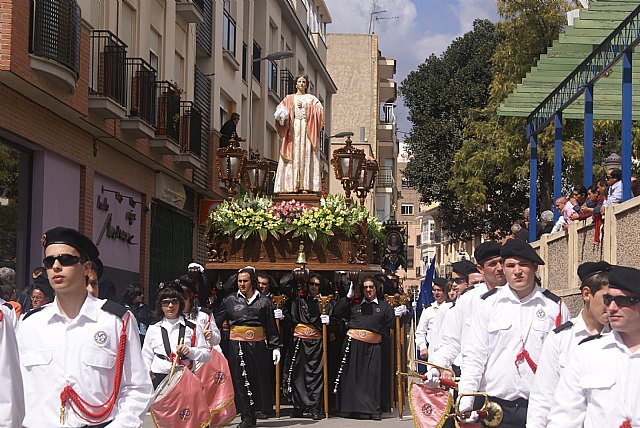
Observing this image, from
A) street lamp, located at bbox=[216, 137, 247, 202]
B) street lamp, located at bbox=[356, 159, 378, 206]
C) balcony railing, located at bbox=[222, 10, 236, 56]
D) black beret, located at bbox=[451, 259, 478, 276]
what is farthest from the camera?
balcony railing, located at bbox=[222, 10, 236, 56]

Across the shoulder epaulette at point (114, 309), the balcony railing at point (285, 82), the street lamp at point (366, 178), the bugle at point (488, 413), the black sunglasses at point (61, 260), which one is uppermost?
the balcony railing at point (285, 82)

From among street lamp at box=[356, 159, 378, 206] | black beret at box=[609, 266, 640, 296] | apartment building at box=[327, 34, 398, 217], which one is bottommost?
black beret at box=[609, 266, 640, 296]

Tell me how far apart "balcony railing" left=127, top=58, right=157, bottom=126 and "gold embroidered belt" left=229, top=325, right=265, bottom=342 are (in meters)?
8.44

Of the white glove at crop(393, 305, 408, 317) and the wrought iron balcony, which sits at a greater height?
the wrought iron balcony

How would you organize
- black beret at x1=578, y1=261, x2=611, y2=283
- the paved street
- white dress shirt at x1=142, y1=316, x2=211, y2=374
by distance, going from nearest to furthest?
black beret at x1=578, y1=261, x2=611, y2=283, white dress shirt at x1=142, y1=316, x2=211, y2=374, the paved street

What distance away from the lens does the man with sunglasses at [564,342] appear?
6.31 meters

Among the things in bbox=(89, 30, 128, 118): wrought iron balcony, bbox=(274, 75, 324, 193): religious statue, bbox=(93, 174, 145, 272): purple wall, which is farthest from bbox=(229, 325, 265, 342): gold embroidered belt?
bbox=(93, 174, 145, 272): purple wall

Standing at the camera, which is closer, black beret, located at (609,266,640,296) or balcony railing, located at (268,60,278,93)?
black beret, located at (609,266,640,296)

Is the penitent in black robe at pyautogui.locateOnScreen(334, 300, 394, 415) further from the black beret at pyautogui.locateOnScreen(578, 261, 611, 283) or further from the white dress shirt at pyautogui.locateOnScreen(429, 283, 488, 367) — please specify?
the black beret at pyautogui.locateOnScreen(578, 261, 611, 283)

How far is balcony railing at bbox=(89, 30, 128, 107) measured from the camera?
21.4 m

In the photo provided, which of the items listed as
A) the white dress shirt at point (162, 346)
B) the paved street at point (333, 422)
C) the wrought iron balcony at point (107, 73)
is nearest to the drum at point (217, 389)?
the white dress shirt at point (162, 346)

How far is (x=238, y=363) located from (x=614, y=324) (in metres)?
10.3

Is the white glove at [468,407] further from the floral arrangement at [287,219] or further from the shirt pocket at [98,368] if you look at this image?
the floral arrangement at [287,219]

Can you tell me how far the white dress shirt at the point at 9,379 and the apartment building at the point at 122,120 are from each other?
36.4 feet
